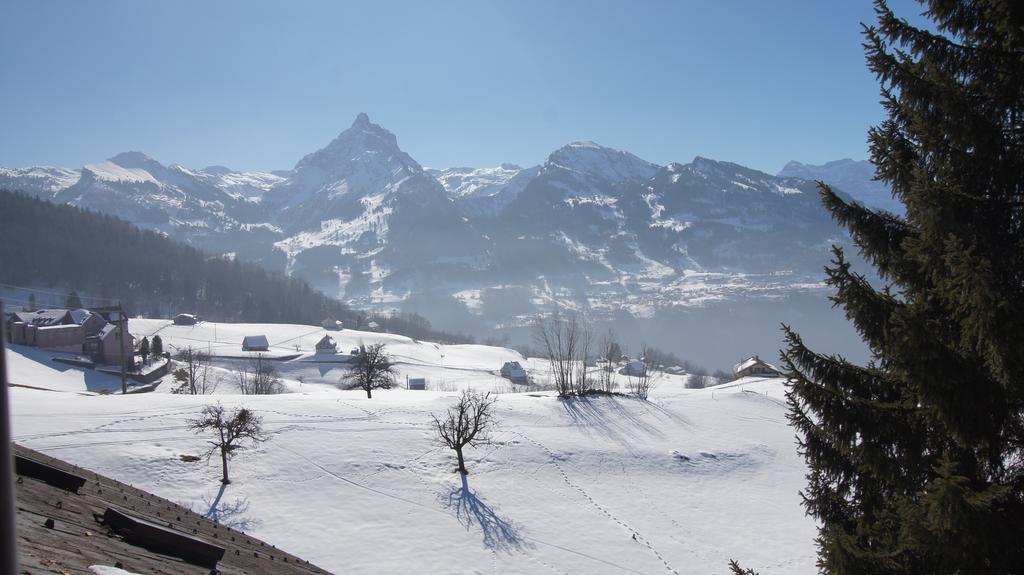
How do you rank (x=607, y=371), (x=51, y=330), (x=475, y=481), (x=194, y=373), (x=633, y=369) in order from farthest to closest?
(x=633, y=369) → (x=607, y=371) → (x=194, y=373) → (x=51, y=330) → (x=475, y=481)

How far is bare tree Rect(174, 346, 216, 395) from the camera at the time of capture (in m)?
74.6

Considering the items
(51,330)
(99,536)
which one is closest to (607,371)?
(51,330)

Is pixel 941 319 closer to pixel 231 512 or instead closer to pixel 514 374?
pixel 231 512

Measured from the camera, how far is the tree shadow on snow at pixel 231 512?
25875mm

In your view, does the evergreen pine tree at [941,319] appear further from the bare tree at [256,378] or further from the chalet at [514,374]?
the chalet at [514,374]

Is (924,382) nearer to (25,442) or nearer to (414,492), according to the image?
(414,492)

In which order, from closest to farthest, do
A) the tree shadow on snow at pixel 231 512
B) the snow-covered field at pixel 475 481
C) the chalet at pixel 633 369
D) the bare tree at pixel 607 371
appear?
the tree shadow on snow at pixel 231 512
the snow-covered field at pixel 475 481
the bare tree at pixel 607 371
the chalet at pixel 633 369

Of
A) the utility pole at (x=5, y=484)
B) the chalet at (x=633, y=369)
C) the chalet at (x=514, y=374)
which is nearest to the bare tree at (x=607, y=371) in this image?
the chalet at (x=633, y=369)

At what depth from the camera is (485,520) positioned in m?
29.7

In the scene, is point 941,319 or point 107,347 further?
point 107,347

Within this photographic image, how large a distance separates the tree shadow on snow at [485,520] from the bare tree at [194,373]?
50.6 m

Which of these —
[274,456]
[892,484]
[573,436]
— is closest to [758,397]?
[573,436]

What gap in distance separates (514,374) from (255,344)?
5152cm

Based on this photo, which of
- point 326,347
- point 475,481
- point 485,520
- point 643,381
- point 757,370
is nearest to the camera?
point 485,520
